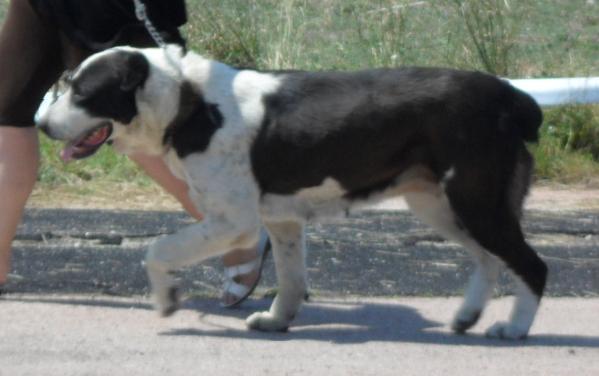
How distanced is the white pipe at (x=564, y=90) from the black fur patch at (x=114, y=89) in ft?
14.1

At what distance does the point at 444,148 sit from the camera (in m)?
Answer: 5.55

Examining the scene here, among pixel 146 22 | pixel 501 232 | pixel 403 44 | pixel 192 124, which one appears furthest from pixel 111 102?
pixel 403 44

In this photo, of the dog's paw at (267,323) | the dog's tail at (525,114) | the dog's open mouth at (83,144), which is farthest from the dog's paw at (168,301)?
the dog's tail at (525,114)

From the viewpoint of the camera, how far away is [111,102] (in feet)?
18.0

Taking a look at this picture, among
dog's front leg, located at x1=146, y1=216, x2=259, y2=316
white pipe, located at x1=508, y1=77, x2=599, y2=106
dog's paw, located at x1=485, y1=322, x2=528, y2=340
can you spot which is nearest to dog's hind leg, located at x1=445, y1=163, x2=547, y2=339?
dog's paw, located at x1=485, y1=322, x2=528, y2=340

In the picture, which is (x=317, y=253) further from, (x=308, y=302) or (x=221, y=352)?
(x=221, y=352)

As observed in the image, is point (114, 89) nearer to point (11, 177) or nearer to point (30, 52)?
point (30, 52)

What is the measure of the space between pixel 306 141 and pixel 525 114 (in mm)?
861

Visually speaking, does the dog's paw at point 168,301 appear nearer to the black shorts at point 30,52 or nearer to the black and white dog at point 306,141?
the black and white dog at point 306,141

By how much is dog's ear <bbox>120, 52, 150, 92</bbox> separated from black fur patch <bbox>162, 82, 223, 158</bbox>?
0.53ft

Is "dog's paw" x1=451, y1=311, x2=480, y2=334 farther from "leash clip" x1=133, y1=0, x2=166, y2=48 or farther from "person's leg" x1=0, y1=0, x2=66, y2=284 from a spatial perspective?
"person's leg" x1=0, y1=0, x2=66, y2=284

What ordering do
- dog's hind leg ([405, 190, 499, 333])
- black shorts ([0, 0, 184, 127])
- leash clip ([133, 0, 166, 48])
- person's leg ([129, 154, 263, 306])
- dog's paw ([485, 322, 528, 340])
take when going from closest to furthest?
dog's paw ([485, 322, 528, 340]), dog's hind leg ([405, 190, 499, 333]), leash clip ([133, 0, 166, 48]), black shorts ([0, 0, 184, 127]), person's leg ([129, 154, 263, 306])

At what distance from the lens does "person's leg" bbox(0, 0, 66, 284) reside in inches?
239

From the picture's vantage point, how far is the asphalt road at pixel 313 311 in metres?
5.24
